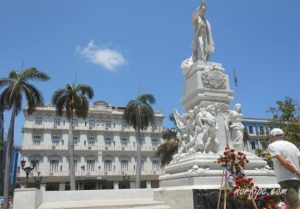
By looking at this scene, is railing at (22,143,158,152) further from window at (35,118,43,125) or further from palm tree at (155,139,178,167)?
palm tree at (155,139,178,167)

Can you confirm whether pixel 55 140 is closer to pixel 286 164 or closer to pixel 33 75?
pixel 33 75

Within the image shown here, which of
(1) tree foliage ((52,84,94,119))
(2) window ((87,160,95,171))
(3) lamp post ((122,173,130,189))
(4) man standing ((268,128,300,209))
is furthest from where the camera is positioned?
(2) window ((87,160,95,171))

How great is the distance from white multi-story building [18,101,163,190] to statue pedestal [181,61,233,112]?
40942 mm

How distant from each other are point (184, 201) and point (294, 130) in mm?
15015

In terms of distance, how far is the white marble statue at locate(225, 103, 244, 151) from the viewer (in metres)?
9.48

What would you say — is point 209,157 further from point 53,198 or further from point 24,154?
point 24,154

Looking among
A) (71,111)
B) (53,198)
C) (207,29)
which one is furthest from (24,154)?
(207,29)

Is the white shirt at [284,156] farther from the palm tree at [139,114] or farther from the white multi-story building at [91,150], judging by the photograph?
the white multi-story building at [91,150]

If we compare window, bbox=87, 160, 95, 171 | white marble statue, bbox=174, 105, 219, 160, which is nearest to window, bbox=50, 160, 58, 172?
window, bbox=87, 160, 95, 171

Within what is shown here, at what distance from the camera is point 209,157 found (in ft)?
28.1

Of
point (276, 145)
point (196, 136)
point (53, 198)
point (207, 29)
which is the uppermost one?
point (207, 29)

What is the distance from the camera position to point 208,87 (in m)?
10.1

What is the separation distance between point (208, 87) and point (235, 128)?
66.2 inches

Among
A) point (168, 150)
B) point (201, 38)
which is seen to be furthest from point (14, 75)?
point (201, 38)
